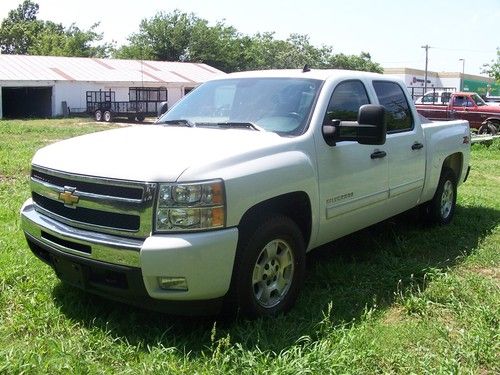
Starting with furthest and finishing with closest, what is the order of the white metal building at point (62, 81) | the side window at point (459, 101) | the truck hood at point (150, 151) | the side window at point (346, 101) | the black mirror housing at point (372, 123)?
the white metal building at point (62, 81), the side window at point (459, 101), the side window at point (346, 101), the black mirror housing at point (372, 123), the truck hood at point (150, 151)

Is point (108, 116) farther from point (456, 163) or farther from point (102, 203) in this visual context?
point (102, 203)

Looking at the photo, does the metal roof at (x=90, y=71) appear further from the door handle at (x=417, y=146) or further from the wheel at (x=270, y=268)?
the wheel at (x=270, y=268)

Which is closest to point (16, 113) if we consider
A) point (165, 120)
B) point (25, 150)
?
point (25, 150)

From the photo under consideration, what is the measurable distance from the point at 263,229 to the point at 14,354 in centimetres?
160

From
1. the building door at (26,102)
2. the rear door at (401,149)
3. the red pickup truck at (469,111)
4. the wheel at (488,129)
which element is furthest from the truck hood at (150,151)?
the building door at (26,102)

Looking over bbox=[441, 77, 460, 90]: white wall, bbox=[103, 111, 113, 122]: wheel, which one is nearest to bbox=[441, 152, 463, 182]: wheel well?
bbox=[103, 111, 113, 122]: wheel

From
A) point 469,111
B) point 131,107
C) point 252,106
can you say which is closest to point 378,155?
point 252,106

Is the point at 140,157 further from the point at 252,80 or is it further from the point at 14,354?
the point at 252,80

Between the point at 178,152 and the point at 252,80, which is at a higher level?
the point at 252,80

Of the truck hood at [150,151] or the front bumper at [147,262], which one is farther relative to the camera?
the truck hood at [150,151]

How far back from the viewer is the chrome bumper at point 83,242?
3273mm

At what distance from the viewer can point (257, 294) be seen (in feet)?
12.3

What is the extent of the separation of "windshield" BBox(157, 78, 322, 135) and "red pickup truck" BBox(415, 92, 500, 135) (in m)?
15.9

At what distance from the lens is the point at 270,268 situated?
12.5 feet
